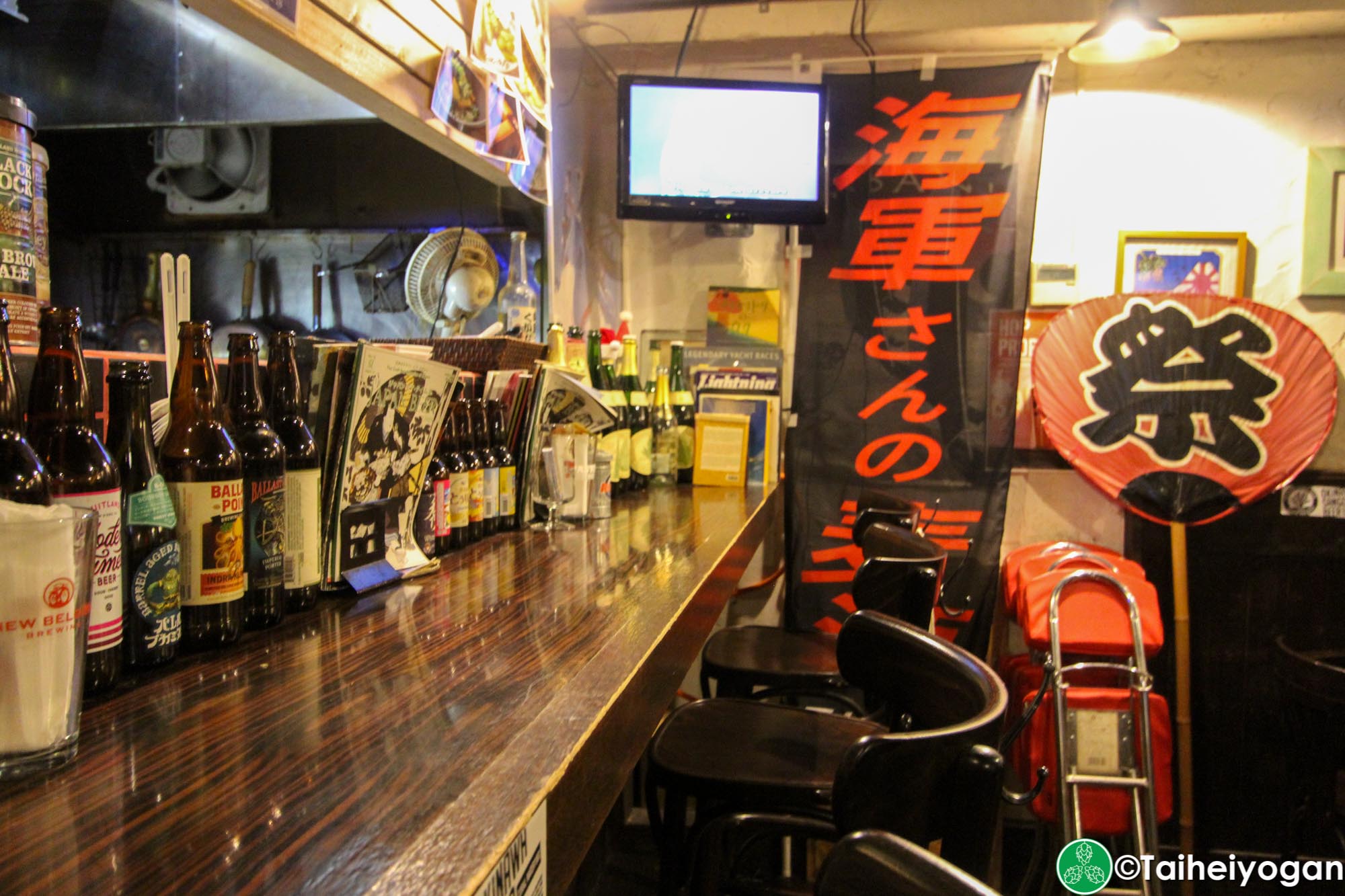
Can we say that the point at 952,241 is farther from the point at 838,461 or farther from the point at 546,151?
the point at 546,151

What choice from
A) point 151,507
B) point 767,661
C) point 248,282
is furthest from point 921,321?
point 151,507

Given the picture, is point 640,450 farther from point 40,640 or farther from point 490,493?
point 40,640

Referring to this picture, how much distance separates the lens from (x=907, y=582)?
151 cm

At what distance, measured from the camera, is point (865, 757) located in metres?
0.78

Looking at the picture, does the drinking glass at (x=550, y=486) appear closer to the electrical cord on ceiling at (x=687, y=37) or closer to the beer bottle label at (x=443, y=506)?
the beer bottle label at (x=443, y=506)

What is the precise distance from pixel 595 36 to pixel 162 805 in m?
3.02

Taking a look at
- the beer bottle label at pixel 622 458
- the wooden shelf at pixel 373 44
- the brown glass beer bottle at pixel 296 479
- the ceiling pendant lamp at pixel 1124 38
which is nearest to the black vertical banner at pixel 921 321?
the ceiling pendant lamp at pixel 1124 38

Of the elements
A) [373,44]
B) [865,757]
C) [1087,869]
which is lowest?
[1087,869]

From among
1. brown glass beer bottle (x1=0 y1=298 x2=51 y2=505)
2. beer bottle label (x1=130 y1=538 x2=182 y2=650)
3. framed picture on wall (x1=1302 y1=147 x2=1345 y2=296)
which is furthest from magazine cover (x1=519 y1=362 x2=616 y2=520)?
framed picture on wall (x1=1302 y1=147 x2=1345 y2=296)

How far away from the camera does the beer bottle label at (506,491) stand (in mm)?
1646

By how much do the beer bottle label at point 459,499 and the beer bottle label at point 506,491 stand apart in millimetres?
174

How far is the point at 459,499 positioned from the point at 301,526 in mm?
475

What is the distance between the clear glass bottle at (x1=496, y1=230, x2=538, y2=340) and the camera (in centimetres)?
245

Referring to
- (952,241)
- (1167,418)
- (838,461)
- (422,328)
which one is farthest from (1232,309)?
(422,328)
